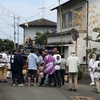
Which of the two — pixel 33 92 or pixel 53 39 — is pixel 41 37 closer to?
pixel 53 39

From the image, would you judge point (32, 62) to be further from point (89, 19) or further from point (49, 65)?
point (89, 19)

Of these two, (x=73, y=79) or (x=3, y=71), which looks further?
(x=3, y=71)

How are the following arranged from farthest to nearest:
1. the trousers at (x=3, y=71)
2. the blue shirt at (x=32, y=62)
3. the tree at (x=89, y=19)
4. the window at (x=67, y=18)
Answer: the window at (x=67, y=18), the tree at (x=89, y=19), the trousers at (x=3, y=71), the blue shirt at (x=32, y=62)

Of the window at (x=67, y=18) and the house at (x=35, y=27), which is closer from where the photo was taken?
the window at (x=67, y=18)

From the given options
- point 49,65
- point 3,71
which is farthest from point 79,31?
point 49,65

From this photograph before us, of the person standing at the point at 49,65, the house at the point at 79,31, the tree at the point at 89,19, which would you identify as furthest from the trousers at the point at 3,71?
the tree at the point at 89,19

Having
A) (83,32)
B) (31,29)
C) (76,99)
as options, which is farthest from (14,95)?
(31,29)

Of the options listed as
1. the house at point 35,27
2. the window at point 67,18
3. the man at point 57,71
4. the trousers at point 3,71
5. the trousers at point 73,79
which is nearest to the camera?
the trousers at point 73,79

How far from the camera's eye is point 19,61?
16.2m

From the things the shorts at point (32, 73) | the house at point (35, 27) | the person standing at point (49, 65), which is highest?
the house at point (35, 27)

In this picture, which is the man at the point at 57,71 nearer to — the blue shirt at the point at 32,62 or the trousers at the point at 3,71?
the blue shirt at the point at 32,62

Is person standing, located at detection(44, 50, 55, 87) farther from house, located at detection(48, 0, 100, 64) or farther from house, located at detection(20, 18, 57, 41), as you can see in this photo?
house, located at detection(20, 18, 57, 41)

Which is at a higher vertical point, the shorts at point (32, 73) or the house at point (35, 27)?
the house at point (35, 27)

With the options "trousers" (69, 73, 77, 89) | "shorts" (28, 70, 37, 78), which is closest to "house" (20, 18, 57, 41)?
"shorts" (28, 70, 37, 78)
